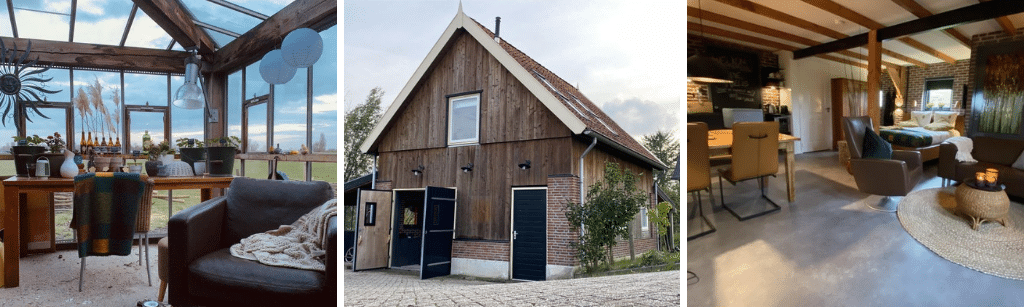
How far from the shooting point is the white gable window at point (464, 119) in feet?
8.50

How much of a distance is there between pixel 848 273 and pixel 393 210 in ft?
6.72

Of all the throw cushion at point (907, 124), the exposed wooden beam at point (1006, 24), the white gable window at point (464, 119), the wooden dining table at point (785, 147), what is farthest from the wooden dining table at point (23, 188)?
the exposed wooden beam at point (1006, 24)

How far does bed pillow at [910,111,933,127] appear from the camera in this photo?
2.21 meters

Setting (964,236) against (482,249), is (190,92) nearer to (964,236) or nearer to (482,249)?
(482,249)

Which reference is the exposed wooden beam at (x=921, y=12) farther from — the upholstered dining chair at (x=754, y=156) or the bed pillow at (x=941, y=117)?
the upholstered dining chair at (x=754, y=156)

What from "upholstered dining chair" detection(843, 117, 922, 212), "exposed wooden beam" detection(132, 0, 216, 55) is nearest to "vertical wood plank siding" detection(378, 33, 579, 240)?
"upholstered dining chair" detection(843, 117, 922, 212)

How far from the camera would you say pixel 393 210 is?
8.67 ft

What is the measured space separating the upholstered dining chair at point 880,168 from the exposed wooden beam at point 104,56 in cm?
373

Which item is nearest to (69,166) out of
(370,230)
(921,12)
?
(370,230)

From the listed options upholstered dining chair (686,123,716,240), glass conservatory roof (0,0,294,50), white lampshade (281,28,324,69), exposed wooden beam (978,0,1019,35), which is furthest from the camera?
glass conservatory roof (0,0,294,50)

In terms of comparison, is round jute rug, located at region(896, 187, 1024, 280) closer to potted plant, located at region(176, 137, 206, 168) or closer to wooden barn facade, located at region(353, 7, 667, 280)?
wooden barn facade, located at region(353, 7, 667, 280)

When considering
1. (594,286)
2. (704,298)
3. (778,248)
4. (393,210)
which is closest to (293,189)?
(393,210)

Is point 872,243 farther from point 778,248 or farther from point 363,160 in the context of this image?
point 363,160

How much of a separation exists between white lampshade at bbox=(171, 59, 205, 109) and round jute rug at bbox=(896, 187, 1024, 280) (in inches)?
153
